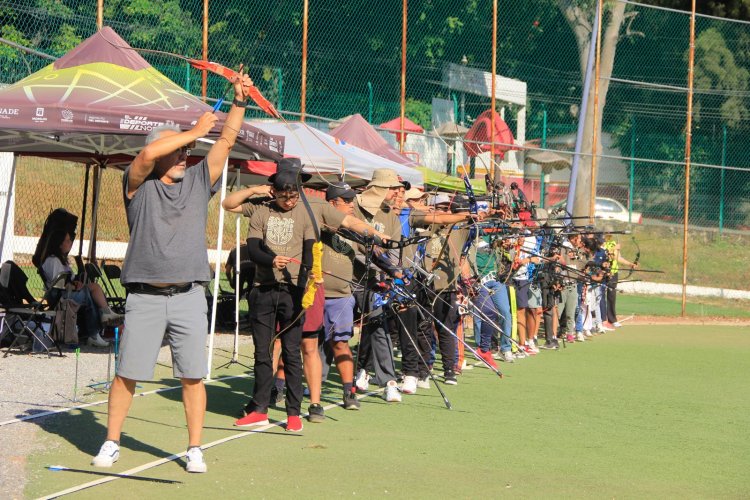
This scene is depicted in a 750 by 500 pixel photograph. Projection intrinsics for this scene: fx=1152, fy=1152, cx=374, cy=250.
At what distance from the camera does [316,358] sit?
30.7 ft

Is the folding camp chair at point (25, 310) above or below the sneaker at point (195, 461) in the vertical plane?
above

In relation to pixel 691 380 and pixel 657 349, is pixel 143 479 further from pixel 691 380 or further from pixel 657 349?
pixel 657 349

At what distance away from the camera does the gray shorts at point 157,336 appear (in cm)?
716

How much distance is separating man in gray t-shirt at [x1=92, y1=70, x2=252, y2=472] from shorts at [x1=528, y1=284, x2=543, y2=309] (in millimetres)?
8682

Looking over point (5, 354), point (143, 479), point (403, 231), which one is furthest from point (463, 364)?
point (143, 479)

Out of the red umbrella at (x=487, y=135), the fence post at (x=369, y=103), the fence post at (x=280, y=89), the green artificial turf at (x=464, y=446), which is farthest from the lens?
the red umbrella at (x=487, y=135)

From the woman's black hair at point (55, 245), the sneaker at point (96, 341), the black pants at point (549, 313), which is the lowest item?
the sneaker at point (96, 341)

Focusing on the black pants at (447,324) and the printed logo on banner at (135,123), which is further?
the black pants at (447,324)

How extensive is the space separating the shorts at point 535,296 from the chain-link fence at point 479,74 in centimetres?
173

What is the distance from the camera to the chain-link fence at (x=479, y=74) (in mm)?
16953

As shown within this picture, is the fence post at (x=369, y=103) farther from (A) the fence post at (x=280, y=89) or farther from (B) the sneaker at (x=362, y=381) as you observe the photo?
(B) the sneaker at (x=362, y=381)

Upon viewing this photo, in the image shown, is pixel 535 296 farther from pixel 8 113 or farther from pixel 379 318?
pixel 8 113

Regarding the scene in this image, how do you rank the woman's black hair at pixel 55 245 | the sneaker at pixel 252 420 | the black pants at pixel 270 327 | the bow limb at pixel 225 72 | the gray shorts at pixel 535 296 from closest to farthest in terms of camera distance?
1. the bow limb at pixel 225 72
2. the sneaker at pixel 252 420
3. the black pants at pixel 270 327
4. the woman's black hair at pixel 55 245
5. the gray shorts at pixel 535 296

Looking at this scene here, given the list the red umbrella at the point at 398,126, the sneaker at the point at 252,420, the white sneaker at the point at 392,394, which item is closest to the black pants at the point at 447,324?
the white sneaker at the point at 392,394
